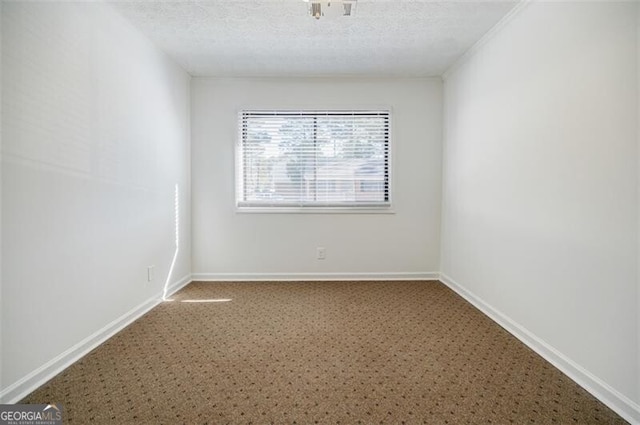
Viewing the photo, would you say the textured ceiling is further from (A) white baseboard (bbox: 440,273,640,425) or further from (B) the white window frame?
(A) white baseboard (bbox: 440,273,640,425)

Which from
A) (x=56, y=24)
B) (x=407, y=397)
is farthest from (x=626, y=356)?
(x=56, y=24)

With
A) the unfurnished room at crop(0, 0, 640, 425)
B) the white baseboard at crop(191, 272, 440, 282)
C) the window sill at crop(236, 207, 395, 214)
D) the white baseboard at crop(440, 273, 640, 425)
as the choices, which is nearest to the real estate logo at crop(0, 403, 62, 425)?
the unfurnished room at crop(0, 0, 640, 425)

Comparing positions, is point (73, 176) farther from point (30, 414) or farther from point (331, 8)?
point (331, 8)

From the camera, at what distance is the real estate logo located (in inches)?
57.4

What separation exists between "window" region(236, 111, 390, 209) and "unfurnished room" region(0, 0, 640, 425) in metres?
0.03

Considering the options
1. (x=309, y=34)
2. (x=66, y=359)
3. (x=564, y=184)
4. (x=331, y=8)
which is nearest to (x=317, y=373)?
(x=66, y=359)

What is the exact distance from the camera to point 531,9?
2.19 m

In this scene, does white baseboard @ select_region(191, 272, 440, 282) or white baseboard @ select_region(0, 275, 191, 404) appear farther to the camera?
white baseboard @ select_region(191, 272, 440, 282)

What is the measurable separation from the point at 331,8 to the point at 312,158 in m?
1.69

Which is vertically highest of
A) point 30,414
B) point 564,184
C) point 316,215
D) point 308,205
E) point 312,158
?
point 312,158

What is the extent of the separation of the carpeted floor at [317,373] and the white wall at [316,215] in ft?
3.31

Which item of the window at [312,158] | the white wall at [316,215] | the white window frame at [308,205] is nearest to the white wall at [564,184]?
the white wall at [316,215]

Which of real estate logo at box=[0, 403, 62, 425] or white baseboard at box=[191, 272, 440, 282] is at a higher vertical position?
white baseboard at box=[191, 272, 440, 282]

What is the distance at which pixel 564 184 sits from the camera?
6.23ft
